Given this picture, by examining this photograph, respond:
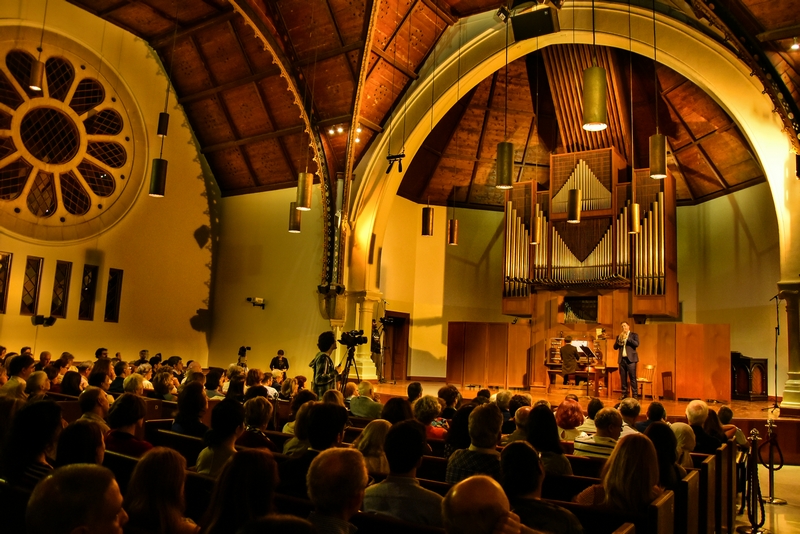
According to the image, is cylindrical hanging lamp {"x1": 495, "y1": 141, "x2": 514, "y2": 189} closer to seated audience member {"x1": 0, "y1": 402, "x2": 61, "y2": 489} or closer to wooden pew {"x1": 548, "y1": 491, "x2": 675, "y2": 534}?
wooden pew {"x1": 548, "y1": 491, "x2": 675, "y2": 534}

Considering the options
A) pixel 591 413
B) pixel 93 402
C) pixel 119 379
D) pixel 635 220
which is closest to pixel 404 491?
pixel 93 402

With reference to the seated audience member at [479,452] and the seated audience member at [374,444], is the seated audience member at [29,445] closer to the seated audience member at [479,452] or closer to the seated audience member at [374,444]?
the seated audience member at [374,444]

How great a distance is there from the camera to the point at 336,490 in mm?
2223

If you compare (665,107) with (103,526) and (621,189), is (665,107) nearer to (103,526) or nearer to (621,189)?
(621,189)

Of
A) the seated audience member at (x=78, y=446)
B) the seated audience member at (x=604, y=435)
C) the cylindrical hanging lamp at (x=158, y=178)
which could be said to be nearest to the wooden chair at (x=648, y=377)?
the seated audience member at (x=604, y=435)

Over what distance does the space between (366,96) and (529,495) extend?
1130cm

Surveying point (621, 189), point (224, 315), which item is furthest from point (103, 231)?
point (621, 189)

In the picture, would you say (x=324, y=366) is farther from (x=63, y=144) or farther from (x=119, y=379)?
(x=63, y=144)

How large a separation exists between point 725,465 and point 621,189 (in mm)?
8674

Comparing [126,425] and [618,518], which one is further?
[126,425]

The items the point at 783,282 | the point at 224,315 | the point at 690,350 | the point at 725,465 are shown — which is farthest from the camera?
the point at 224,315

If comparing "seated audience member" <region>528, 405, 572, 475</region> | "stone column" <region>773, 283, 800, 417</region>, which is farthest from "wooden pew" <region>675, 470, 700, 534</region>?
"stone column" <region>773, 283, 800, 417</region>

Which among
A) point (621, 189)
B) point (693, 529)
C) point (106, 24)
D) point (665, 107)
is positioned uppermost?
point (106, 24)

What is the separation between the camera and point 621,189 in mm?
13273
